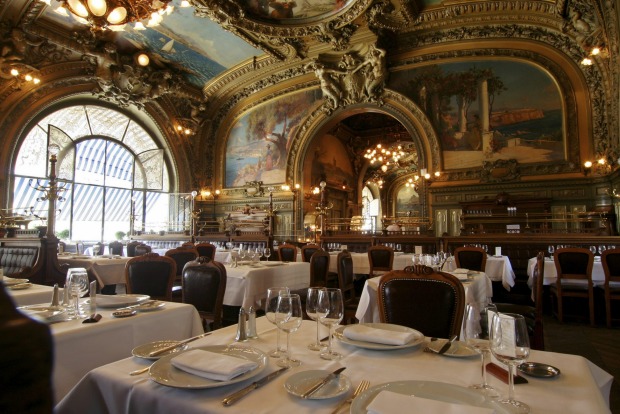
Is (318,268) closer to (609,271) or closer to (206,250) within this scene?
(206,250)

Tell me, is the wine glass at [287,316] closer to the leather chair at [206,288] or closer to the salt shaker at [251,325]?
the salt shaker at [251,325]

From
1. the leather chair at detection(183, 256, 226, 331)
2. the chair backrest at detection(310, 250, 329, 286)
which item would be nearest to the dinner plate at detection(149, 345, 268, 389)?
the leather chair at detection(183, 256, 226, 331)

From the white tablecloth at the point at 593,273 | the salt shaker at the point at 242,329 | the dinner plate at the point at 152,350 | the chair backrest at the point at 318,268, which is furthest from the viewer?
the white tablecloth at the point at 593,273

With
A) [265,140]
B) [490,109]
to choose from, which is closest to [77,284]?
[490,109]

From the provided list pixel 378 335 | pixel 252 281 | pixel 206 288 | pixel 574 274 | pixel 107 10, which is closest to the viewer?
pixel 378 335

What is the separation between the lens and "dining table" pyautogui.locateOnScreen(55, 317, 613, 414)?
1007 mm

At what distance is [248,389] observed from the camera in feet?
3.56

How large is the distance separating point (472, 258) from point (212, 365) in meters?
5.52

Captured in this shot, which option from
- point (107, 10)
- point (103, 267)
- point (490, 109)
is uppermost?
point (490, 109)

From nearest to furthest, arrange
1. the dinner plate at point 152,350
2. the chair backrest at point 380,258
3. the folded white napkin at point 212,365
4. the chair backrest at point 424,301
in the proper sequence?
the folded white napkin at point 212,365 → the dinner plate at point 152,350 → the chair backrest at point 424,301 → the chair backrest at point 380,258

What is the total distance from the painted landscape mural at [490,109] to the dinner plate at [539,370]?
39.0ft

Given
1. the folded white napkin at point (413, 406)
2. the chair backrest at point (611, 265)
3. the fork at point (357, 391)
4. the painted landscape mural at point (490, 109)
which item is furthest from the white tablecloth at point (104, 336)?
the painted landscape mural at point (490, 109)

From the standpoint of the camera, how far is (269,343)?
1568 mm

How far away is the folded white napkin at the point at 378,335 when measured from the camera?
1.44 metres
